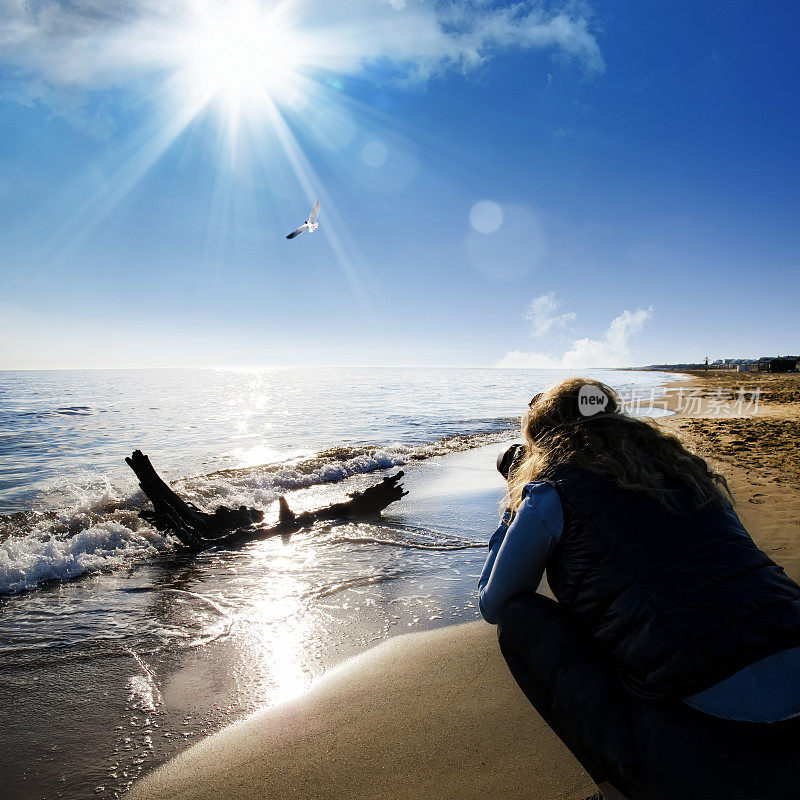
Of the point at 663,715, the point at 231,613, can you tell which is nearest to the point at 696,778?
the point at 663,715

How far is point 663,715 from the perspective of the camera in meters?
1.54

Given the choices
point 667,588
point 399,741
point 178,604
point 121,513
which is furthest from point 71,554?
point 667,588

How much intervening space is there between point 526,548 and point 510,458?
0.88 metres

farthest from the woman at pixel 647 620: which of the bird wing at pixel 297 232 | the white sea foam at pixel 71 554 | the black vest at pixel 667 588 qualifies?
the bird wing at pixel 297 232

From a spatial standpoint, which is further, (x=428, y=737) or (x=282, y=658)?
(x=282, y=658)

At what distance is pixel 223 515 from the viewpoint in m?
7.10

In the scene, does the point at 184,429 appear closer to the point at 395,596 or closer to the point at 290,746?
the point at 395,596

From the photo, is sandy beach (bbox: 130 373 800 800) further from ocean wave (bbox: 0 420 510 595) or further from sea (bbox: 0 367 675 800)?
ocean wave (bbox: 0 420 510 595)

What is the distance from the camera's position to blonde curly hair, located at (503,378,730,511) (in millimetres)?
1792

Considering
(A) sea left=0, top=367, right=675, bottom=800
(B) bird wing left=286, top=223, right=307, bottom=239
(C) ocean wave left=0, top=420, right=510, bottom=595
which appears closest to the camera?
(A) sea left=0, top=367, right=675, bottom=800

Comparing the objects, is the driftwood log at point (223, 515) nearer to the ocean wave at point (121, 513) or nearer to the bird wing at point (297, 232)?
the ocean wave at point (121, 513)

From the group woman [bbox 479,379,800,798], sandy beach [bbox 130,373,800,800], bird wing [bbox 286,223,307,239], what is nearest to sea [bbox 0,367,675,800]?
sandy beach [bbox 130,373,800,800]

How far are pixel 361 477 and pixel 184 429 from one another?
1349 centimetres

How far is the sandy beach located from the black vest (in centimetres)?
81
